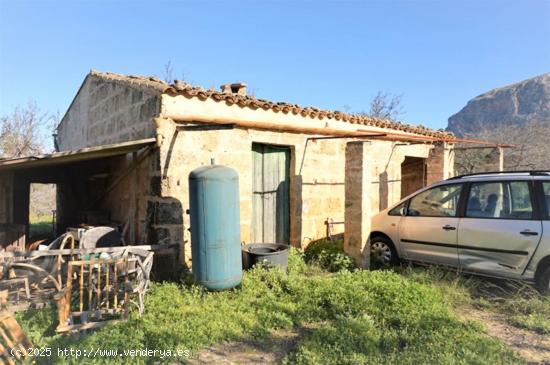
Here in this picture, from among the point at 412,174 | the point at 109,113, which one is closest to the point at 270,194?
the point at 109,113

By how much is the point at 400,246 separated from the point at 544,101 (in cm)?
4278

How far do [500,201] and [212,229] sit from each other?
13.7 feet

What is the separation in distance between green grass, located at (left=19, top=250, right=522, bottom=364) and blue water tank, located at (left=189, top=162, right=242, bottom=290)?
0.74 feet

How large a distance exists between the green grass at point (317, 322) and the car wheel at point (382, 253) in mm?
977

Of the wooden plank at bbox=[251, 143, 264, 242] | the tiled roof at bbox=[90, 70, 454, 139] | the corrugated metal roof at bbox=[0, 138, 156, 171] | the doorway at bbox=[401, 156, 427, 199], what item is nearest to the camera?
the corrugated metal roof at bbox=[0, 138, 156, 171]

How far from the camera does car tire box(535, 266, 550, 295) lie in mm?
4570

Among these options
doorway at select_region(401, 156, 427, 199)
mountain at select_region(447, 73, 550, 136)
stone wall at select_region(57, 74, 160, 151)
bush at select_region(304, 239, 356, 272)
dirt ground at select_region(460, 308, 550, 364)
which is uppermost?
mountain at select_region(447, 73, 550, 136)

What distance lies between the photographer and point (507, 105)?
41219 millimetres

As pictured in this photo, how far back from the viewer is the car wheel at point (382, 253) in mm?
6352

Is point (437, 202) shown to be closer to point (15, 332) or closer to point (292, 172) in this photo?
point (292, 172)

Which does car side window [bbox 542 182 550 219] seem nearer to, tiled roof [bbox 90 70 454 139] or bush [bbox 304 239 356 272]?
bush [bbox 304 239 356 272]

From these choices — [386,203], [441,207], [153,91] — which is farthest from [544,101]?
[153,91]

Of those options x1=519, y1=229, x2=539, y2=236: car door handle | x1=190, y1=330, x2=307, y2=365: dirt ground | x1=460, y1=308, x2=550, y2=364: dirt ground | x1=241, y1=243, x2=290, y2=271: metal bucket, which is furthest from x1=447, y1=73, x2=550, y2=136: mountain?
x1=190, y1=330, x2=307, y2=365: dirt ground

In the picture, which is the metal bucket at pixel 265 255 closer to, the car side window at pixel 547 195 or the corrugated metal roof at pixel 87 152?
the corrugated metal roof at pixel 87 152
